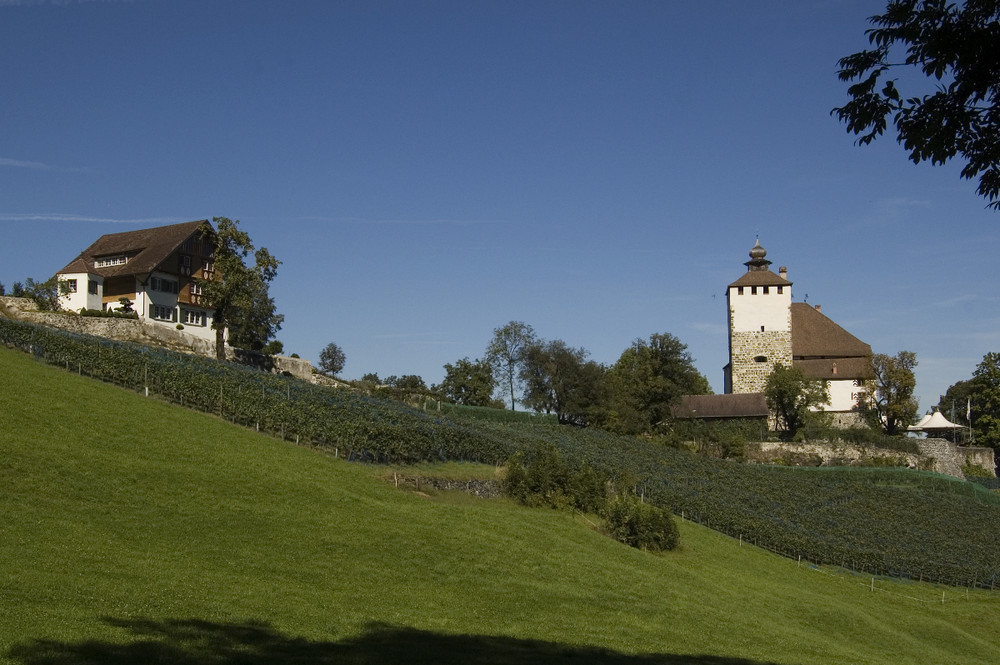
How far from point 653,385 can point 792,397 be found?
39.5 ft

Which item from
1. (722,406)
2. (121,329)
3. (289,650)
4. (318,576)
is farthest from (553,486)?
(722,406)

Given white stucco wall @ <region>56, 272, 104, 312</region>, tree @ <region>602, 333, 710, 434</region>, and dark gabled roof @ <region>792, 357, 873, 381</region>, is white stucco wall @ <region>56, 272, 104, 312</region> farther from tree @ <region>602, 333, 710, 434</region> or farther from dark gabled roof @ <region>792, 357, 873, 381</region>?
dark gabled roof @ <region>792, 357, 873, 381</region>

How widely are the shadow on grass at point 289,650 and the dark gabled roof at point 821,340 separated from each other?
278 ft

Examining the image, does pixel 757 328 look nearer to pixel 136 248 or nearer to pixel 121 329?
pixel 136 248

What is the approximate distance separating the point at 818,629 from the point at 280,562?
15248 mm

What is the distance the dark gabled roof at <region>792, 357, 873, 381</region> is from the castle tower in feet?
9.67

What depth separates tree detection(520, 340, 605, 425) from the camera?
83938mm

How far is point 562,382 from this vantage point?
3378 inches

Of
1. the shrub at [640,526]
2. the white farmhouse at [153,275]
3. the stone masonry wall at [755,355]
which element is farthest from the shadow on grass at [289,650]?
the stone masonry wall at [755,355]

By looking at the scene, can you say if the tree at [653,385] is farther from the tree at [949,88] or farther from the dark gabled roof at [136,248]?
the tree at [949,88]

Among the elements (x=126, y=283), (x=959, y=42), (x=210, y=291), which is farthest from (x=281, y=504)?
(x=126, y=283)

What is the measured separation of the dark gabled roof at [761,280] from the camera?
95500 mm

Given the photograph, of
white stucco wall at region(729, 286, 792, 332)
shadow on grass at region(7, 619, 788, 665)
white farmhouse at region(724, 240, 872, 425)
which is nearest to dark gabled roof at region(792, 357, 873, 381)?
white farmhouse at region(724, 240, 872, 425)

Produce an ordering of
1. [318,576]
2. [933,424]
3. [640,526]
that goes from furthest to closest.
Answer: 1. [933,424]
2. [640,526]
3. [318,576]
